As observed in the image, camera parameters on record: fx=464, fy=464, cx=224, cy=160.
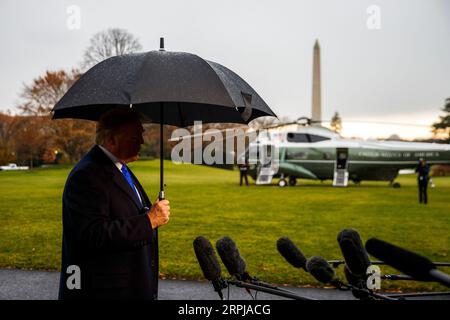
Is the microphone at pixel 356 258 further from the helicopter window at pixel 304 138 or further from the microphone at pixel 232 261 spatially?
the helicopter window at pixel 304 138

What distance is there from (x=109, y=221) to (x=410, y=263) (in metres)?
1.52

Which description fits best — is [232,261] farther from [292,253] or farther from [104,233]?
[104,233]

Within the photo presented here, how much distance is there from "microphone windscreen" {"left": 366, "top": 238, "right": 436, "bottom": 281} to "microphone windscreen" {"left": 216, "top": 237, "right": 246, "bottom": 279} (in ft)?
3.57

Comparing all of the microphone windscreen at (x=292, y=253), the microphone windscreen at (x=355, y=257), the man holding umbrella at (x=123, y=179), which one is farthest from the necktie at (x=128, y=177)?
the microphone windscreen at (x=355, y=257)

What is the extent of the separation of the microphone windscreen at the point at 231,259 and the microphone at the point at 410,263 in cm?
111

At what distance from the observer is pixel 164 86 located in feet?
9.41

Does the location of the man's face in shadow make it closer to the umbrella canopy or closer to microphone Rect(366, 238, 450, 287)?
the umbrella canopy

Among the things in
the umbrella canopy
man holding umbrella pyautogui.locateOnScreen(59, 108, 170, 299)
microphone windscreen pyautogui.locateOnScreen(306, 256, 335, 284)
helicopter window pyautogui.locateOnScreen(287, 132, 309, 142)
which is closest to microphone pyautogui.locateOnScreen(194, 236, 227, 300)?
man holding umbrella pyautogui.locateOnScreen(59, 108, 170, 299)

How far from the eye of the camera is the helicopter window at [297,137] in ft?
97.1

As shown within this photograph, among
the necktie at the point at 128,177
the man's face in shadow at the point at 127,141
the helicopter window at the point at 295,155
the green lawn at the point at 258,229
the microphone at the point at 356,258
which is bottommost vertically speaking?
the green lawn at the point at 258,229

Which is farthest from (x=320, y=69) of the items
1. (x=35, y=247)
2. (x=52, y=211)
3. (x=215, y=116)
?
(x=215, y=116)

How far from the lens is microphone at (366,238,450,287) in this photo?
144 cm

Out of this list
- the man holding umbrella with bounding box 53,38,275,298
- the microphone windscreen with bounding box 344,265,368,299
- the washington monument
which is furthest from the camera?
the washington monument
